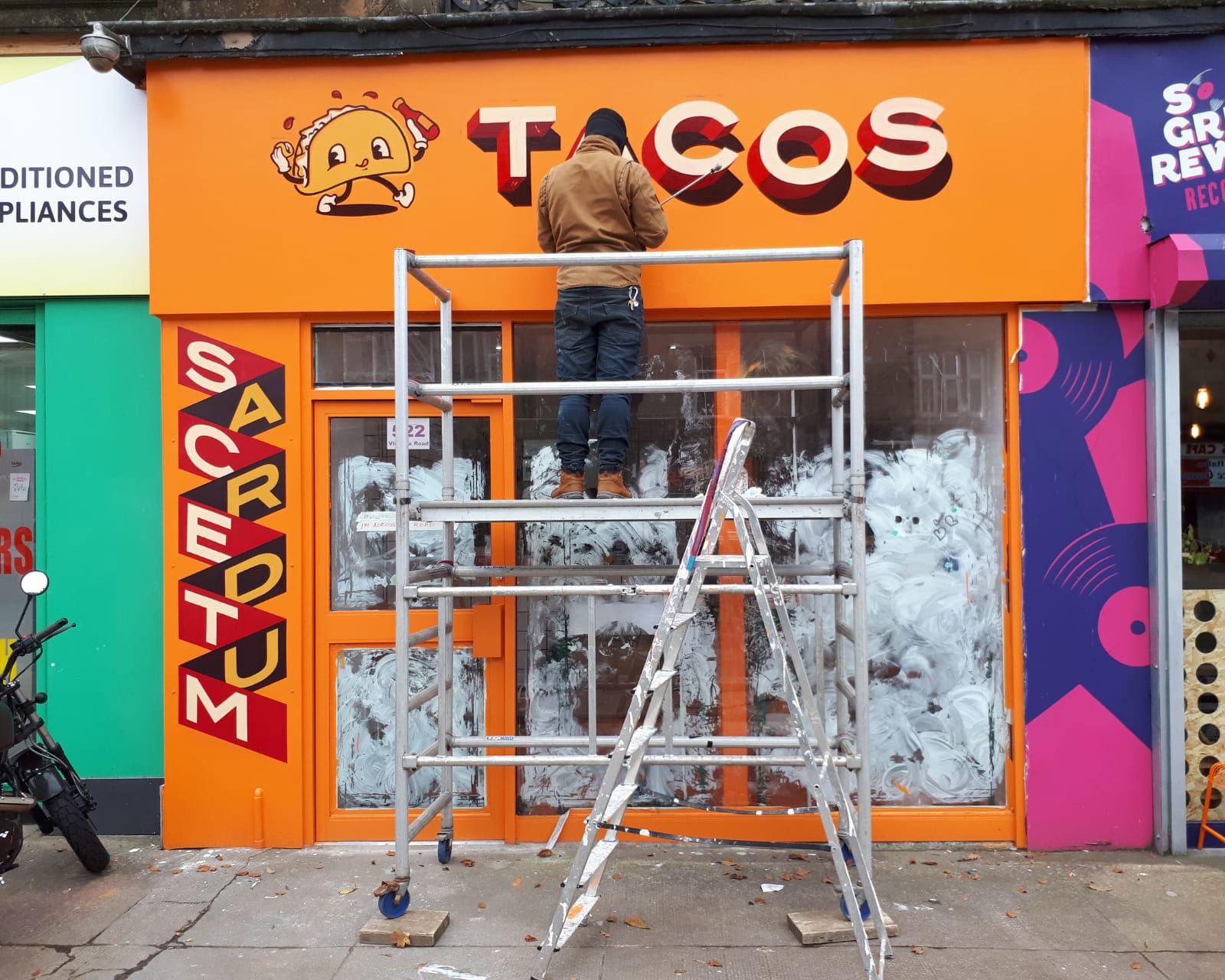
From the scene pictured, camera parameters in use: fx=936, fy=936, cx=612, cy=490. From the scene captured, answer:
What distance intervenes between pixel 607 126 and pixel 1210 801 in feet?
15.4

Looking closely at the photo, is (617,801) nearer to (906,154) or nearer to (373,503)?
(373,503)

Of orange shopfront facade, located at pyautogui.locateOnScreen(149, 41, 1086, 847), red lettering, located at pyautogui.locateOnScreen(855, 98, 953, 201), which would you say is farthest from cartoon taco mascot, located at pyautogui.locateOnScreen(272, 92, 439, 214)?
red lettering, located at pyautogui.locateOnScreen(855, 98, 953, 201)

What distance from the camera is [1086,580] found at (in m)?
4.93

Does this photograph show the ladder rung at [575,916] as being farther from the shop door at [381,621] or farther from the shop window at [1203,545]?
the shop window at [1203,545]

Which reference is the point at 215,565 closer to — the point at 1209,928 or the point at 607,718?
the point at 607,718

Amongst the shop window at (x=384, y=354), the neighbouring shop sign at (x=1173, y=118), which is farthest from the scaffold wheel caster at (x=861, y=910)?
the neighbouring shop sign at (x=1173, y=118)

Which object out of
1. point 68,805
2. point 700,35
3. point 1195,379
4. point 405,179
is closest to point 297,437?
point 405,179

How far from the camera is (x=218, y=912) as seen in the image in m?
4.30

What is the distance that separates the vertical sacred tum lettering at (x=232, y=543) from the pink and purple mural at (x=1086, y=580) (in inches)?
158

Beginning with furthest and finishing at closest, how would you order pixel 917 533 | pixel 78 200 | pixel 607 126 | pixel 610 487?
pixel 78 200 < pixel 917 533 < pixel 607 126 < pixel 610 487

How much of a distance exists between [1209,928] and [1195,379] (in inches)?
108

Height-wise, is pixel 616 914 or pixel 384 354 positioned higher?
pixel 384 354

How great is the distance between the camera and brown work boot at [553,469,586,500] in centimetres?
434

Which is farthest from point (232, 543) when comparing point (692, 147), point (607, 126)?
point (692, 147)
